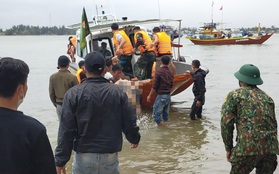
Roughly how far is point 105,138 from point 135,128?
1.08 ft

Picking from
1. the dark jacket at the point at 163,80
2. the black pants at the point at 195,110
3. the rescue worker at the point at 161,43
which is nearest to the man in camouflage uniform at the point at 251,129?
the dark jacket at the point at 163,80

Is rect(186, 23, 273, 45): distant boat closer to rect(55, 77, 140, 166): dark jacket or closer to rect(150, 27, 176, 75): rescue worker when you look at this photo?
rect(150, 27, 176, 75): rescue worker

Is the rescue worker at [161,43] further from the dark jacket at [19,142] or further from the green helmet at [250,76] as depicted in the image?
the dark jacket at [19,142]

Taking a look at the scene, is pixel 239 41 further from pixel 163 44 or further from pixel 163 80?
pixel 163 80

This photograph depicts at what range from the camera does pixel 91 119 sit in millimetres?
3471

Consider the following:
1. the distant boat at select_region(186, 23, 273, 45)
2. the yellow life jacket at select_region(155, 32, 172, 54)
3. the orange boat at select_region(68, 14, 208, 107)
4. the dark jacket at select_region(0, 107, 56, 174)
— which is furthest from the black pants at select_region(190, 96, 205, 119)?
the distant boat at select_region(186, 23, 273, 45)

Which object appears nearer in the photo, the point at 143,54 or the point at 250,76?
the point at 250,76

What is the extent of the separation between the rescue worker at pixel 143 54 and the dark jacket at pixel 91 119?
662 centimetres

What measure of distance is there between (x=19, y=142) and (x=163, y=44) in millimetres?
8553

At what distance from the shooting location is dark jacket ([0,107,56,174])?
2152 millimetres

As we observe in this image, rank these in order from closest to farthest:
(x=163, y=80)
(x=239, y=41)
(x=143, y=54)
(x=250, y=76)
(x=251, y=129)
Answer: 1. (x=251, y=129)
2. (x=250, y=76)
3. (x=163, y=80)
4. (x=143, y=54)
5. (x=239, y=41)

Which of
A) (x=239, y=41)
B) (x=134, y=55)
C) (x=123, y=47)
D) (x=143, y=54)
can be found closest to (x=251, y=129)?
(x=143, y=54)

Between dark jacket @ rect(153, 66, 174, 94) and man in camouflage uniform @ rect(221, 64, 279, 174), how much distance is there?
4532 mm

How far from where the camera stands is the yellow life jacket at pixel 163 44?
1043 centimetres
